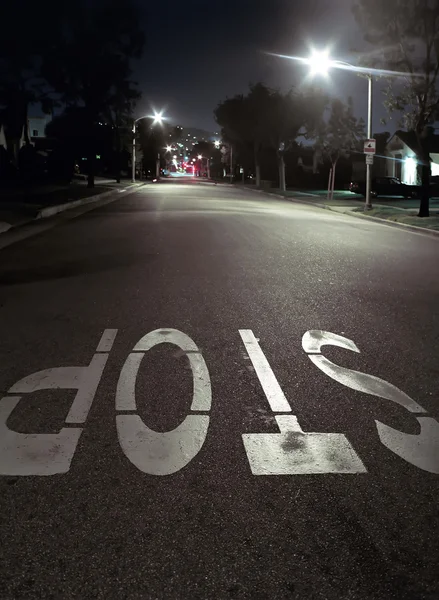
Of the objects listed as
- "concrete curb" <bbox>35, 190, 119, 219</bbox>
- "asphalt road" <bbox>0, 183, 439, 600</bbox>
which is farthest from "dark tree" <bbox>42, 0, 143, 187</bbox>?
"asphalt road" <bbox>0, 183, 439, 600</bbox>

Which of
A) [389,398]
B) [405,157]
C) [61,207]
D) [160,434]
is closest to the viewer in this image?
[160,434]

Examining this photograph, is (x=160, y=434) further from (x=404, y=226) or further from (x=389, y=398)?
(x=404, y=226)

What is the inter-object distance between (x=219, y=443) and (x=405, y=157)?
65829 millimetres

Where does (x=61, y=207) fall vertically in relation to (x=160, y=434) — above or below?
above

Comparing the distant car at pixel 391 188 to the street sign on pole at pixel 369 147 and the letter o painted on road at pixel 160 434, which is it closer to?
the street sign on pole at pixel 369 147

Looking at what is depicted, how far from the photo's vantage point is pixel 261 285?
1048 centimetres

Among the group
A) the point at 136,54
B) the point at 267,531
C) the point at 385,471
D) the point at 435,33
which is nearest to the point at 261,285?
the point at 385,471

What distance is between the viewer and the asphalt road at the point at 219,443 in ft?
10.4

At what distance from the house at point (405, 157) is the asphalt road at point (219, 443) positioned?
184ft

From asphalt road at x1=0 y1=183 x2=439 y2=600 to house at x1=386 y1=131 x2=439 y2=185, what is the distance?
2212 inches

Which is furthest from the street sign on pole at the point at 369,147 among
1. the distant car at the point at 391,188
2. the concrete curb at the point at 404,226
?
the distant car at the point at 391,188

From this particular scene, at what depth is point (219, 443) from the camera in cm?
459

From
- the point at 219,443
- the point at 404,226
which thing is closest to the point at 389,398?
the point at 219,443

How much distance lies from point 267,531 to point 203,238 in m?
14.0
